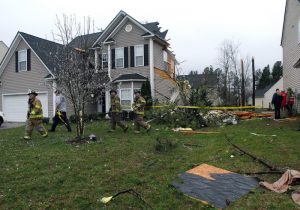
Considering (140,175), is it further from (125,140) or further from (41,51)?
(41,51)

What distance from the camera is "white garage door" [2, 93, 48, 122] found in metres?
24.6

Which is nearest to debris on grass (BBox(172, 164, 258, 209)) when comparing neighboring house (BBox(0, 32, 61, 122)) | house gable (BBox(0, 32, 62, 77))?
house gable (BBox(0, 32, 62, 77))

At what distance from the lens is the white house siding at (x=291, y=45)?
18.9 m

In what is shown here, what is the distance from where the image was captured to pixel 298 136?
978cm

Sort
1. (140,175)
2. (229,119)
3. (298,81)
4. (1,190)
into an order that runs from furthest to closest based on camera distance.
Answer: (298,81) → (229,119) → (140,175) → (1,190)

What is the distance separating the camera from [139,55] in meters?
23.4

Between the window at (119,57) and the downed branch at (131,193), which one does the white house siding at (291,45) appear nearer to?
the window at (119,57)

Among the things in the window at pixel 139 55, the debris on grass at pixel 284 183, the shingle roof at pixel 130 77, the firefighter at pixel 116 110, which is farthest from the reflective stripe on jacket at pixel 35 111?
the window at pixel 139 55

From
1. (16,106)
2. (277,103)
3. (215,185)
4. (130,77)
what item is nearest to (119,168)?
(215,185)

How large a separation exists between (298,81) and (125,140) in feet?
41.0

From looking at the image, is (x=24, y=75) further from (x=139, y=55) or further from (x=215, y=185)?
(x=215, y=185)

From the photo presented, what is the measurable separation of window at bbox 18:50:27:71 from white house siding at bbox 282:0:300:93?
60.5 ft

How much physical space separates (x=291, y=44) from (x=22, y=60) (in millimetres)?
18879

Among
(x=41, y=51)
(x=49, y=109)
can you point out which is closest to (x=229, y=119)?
(x=49, y=109)
